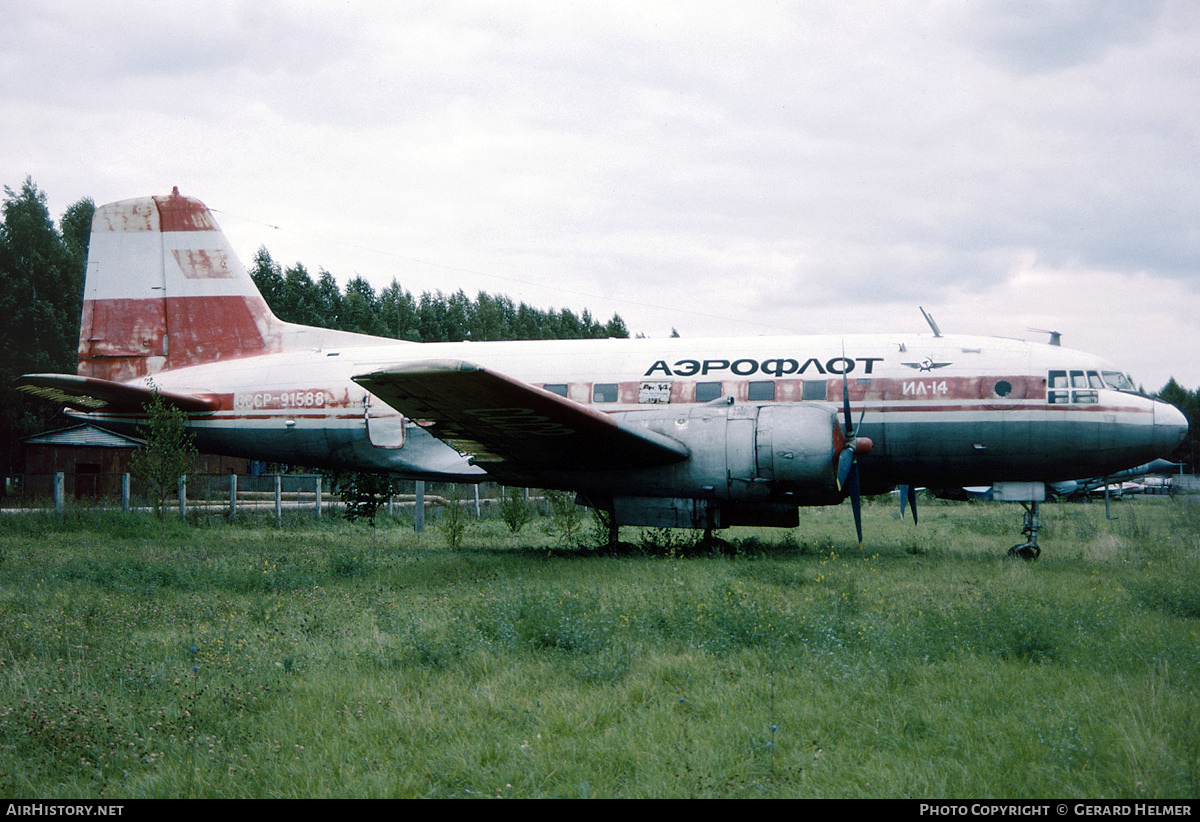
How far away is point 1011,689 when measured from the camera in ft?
17.5

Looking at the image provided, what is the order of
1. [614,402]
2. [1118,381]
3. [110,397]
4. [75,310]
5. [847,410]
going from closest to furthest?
[847,410]
[1118,381]
[614,402]
[110,397]
[75,310]

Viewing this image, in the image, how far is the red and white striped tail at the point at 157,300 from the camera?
53.0ft

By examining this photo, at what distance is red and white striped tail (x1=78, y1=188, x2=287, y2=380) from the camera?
16.2 meters

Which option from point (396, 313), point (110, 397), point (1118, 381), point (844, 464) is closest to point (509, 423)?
point (844, 464)

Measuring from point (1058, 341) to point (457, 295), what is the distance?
55.5 m

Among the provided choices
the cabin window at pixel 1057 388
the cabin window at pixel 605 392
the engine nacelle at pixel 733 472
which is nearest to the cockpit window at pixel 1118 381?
the cabin window at pixel 1057 388

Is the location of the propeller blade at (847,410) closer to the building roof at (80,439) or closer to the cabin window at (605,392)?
the cabin window at (605,392)

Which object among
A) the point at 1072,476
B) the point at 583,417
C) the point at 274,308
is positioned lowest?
the point at 1072,476

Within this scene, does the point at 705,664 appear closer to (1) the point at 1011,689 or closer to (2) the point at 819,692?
(2) the point at 819,692

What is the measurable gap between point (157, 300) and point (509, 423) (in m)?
9.69

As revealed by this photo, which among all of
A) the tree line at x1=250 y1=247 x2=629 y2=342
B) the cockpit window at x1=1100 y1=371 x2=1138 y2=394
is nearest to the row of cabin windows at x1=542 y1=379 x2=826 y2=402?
the cockpit window at x1=1100 y1=371 x2=1138 y2=394

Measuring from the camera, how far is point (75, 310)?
45.0 m

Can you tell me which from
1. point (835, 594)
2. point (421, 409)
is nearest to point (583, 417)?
point (421, 409)

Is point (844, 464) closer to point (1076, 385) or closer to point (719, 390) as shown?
point (719, 390)
